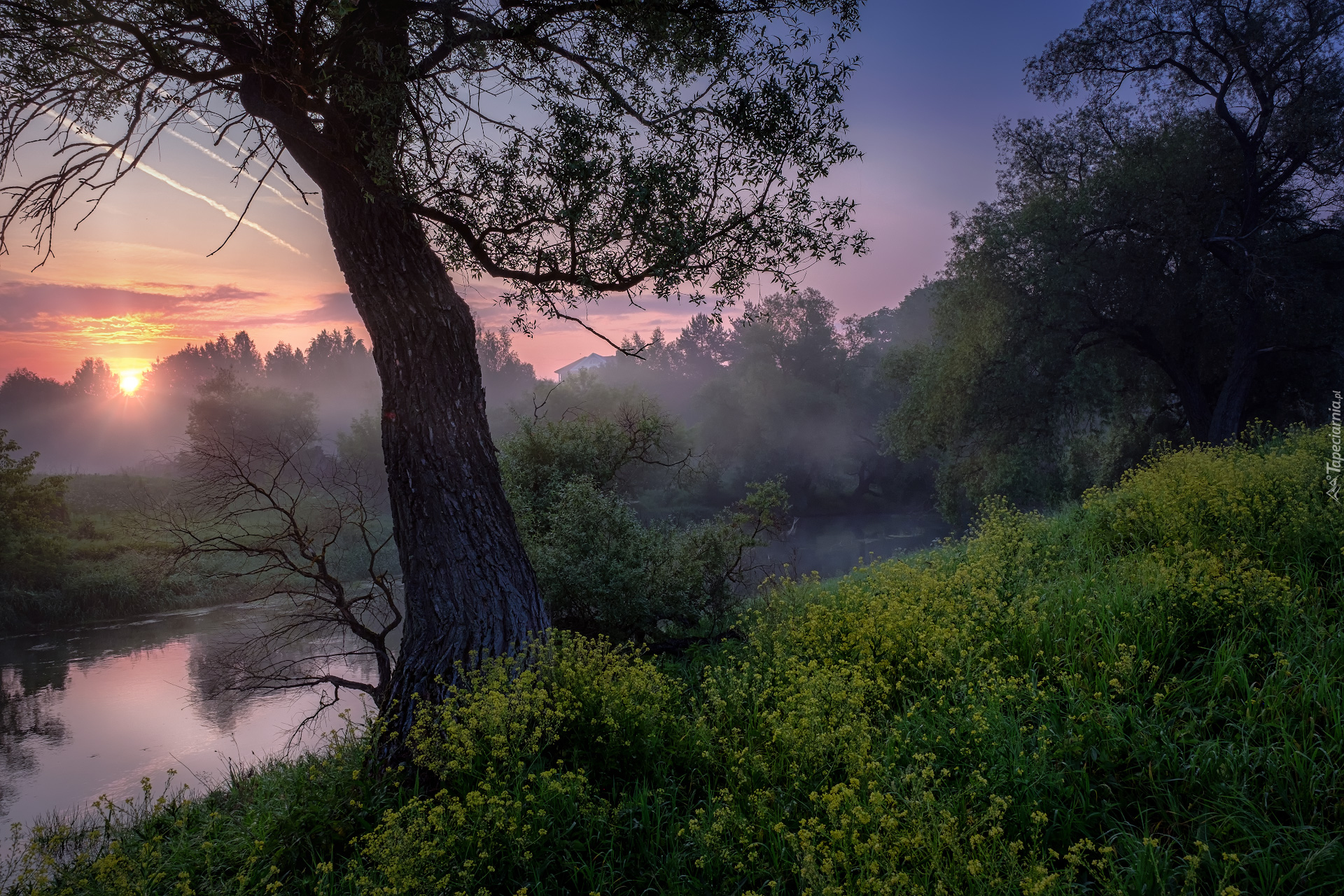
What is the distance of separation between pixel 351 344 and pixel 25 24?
8903 centimetres

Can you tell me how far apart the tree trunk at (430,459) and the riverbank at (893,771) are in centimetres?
74

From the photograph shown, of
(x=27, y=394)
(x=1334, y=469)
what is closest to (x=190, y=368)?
(x=27, y=394)

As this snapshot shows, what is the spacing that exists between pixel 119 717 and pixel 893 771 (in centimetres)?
1799

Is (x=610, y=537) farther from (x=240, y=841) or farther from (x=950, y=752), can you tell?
(x=950, y=752)

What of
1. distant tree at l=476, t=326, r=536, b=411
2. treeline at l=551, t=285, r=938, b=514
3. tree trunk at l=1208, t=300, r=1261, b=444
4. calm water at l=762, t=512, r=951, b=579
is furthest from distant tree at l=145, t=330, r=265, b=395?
tree trunk at l=1208, t=300, r=1261, b=444

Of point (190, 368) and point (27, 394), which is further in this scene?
point (190, 368)

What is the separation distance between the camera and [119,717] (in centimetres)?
1418

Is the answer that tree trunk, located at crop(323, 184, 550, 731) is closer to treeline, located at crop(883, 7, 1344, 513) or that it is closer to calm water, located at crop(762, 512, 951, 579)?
treeline, located at crop(883, 7, 1344, 513)

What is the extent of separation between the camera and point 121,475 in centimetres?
3578

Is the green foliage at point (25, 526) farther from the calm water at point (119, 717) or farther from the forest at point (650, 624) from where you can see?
the forest at point (650, 624)

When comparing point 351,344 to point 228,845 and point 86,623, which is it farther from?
point 228,845

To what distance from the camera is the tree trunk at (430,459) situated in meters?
5.43

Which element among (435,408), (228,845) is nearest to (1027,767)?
(228,845)

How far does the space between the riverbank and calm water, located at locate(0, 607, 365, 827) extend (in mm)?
7255
